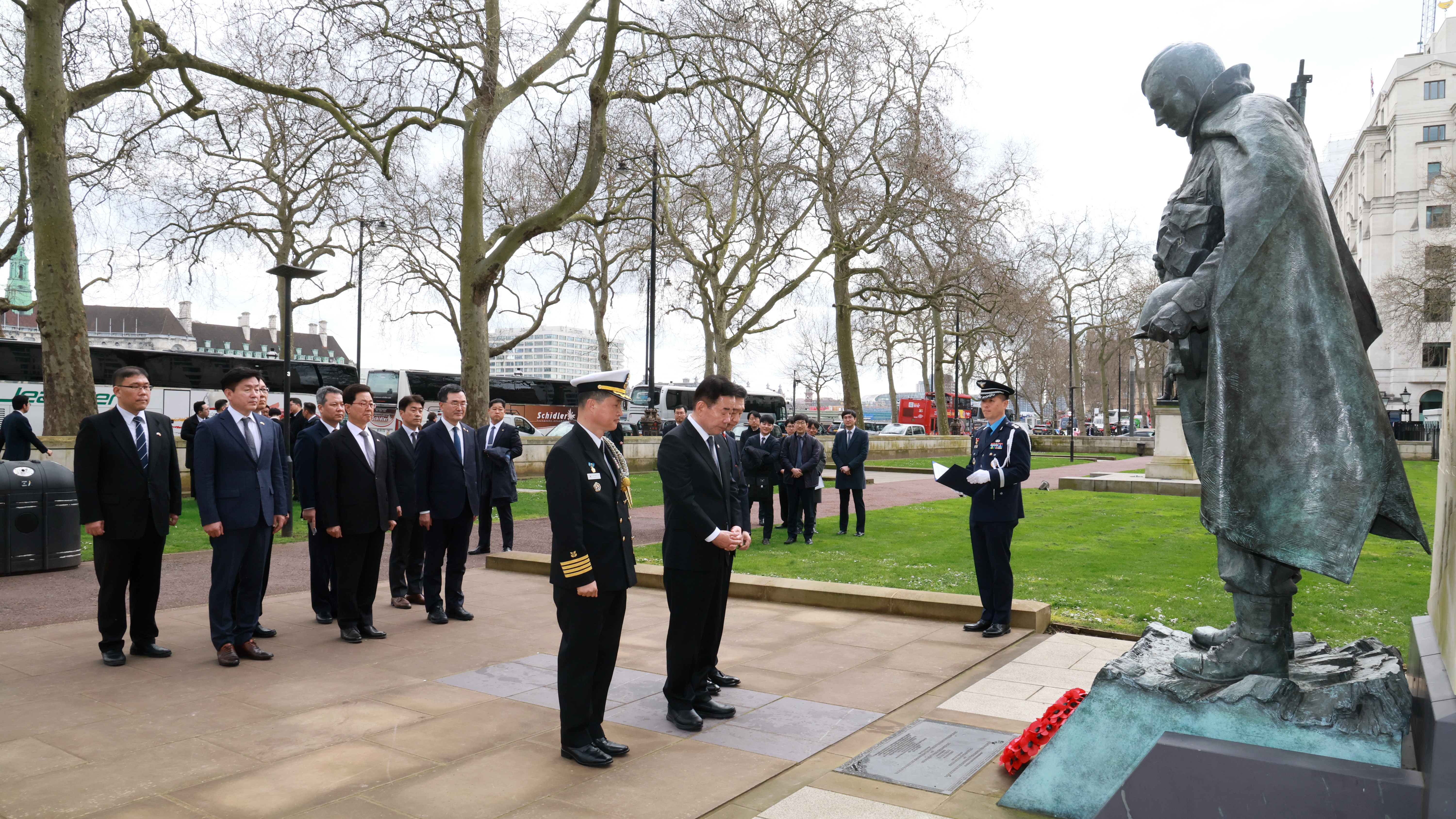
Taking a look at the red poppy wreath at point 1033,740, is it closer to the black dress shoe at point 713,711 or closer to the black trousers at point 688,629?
the black dress shoe at point 713,711

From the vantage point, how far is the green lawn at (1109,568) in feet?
24.7

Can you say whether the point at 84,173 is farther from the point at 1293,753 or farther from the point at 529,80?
the point at 1293,753

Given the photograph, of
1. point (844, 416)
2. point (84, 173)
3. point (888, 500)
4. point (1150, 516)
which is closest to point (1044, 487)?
point (888, 500)

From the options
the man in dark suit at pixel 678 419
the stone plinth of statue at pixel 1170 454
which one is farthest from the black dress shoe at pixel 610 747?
the stone plinth of statue at pixel 1170 454

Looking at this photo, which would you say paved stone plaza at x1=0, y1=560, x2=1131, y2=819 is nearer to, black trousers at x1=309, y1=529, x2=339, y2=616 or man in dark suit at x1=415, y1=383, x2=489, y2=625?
black trousers at x1=309, y1=529, x2=339, y2=616

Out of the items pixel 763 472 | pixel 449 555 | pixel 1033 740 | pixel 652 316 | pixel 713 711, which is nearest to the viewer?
pixel 1033 740

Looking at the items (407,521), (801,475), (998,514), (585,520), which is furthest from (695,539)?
(801,475)

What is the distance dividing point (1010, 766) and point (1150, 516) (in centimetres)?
1285

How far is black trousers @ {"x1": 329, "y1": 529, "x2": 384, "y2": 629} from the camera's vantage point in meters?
7.10

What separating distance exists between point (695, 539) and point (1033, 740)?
1985 mm

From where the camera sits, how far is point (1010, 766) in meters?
4.19

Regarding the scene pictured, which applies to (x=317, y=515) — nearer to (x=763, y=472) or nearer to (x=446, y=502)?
(x=446, y=502)

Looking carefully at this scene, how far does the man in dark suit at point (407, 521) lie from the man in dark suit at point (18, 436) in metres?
9.41

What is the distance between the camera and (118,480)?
253 inches
